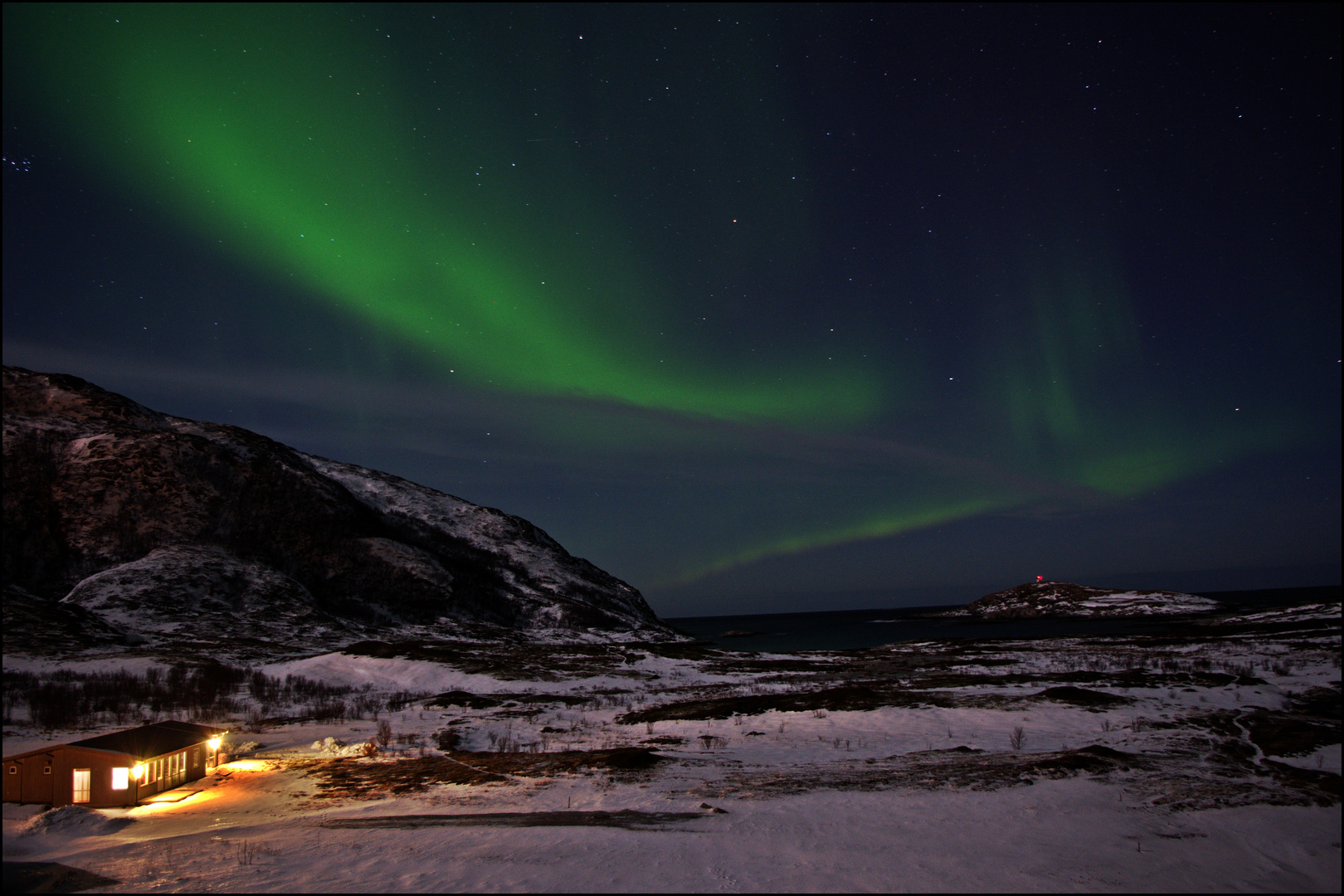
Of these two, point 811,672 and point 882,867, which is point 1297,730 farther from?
point 811,672

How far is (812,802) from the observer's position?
14070 mm

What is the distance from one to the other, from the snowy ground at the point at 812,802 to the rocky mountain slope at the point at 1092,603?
275 feet

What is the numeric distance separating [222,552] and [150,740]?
3194 inches

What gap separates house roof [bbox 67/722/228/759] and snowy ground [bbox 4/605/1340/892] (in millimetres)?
1214

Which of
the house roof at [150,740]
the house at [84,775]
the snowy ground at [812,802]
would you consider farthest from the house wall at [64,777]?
the snowy ground at [812,802]

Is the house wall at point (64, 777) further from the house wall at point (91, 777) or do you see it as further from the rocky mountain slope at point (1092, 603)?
the rocky mountain slope at point (1092, 603)

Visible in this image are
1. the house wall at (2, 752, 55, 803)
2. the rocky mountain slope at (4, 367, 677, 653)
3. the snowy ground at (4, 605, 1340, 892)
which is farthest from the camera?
the rocky mountain slope at (4, 367, 677, 653)

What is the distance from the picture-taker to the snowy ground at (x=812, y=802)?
32.5 feet

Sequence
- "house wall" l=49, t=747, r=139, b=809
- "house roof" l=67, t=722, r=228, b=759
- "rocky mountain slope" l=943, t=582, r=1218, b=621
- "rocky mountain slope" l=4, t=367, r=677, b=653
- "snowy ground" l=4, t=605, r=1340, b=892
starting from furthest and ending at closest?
1. "rocky mountain slope" l=943, t=582, r=1218, b=621
2. "rocky mountain slope" l=4, t=367, r=677, b=653
3. "house roof" l=67, t=722, r=228, b=759
4. "house wall" l=49, t=747, r=139, b=809
5. "snowy ground" l=4, t=605, r=1340, b=892

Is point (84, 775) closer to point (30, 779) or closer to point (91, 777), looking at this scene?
point (91, 777)

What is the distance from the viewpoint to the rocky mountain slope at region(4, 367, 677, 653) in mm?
66688

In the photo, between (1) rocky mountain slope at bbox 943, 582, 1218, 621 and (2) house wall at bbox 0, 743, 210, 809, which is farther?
(1) rocky mountain slope at bbox 943, 582, 1218, 621

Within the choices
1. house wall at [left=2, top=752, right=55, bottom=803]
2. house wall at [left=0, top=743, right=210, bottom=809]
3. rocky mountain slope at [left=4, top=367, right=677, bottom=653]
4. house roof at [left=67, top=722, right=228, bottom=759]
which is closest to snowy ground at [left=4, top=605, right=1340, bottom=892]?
house wall at [left=2, top=752, right=55, bottom=803]

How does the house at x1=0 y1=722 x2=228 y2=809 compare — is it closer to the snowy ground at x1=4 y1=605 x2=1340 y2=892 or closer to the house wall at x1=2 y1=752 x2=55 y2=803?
the house wall at x1=2 y1=752 x2=55 y2=803
